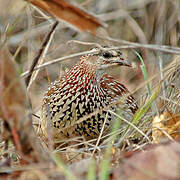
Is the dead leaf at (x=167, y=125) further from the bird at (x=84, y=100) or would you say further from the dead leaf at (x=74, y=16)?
the dead leaf at (x=74, y=16)

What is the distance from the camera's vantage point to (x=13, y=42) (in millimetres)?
7664

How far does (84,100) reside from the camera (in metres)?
4.41

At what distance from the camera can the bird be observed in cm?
428

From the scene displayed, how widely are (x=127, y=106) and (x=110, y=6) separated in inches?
148

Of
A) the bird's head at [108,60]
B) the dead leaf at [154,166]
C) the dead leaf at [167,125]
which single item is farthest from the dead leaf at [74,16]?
the bird's head at [108,60]

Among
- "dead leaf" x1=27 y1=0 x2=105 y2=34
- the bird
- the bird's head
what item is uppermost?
"dead leaf" x1=27 y1=0 x2=105 y2=34

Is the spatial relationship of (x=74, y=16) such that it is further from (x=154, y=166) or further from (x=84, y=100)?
(x=84, y=100)

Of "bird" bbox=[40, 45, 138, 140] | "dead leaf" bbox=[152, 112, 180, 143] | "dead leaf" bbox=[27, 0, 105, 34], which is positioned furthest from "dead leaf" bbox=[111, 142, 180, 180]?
"bird" bbox=[40, 45, 138, 140]

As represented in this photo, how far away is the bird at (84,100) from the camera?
428 centimetres

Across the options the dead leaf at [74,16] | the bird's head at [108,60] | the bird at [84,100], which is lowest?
the bird at [84,100]

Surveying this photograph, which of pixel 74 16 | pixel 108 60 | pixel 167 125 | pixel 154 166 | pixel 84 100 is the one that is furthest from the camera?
pixel 108 60

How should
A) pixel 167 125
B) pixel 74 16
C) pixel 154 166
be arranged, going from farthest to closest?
pixel 167 125 < pixel 74 16 < pixel 154 166

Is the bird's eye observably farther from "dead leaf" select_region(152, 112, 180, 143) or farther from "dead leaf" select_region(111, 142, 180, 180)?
"dead leaf" select_region(111, 142, 180, 180)

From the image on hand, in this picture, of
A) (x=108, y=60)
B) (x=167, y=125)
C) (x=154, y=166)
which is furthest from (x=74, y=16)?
(x=108, y=60)
